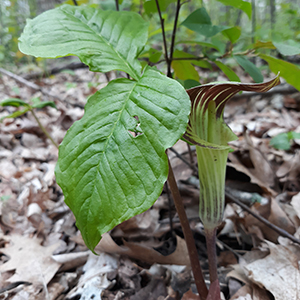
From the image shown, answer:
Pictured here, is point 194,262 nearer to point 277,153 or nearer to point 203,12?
point 203,12

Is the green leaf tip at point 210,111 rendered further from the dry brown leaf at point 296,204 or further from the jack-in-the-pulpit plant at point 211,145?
the dry brown leaf at point 296,204

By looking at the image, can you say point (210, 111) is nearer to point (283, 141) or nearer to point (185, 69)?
point (185, 69)

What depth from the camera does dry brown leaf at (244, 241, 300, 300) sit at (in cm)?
91

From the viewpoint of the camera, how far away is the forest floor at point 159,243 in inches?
41.0

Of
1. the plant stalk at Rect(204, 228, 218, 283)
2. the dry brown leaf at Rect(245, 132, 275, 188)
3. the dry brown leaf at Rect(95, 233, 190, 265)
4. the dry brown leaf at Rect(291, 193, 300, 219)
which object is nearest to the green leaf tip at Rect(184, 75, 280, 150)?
the plant stalk at Rect(204, 228, 218, 283)

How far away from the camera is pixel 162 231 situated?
1378 millimetres

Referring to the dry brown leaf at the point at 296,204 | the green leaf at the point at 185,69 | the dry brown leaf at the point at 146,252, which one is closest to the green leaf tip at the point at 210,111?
the green leaf at the point at 185,69

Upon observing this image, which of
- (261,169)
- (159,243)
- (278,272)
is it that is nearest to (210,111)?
(278,272)

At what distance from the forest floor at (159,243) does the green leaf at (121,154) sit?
59cm

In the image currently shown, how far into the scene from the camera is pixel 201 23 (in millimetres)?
1019

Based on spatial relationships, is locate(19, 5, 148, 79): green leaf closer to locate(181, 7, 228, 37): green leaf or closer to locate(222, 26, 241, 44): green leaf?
locate(181, 7, 228, 37): green leaf

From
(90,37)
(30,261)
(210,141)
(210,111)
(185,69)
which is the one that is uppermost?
(90,37)

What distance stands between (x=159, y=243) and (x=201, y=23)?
43.3 inches

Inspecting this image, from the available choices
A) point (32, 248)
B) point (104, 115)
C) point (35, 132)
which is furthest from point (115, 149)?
point (35, 132)
